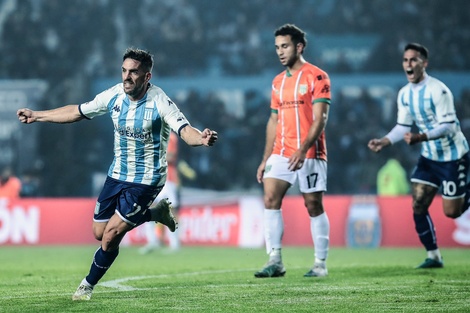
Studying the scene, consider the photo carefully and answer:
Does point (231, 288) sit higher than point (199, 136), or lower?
lower

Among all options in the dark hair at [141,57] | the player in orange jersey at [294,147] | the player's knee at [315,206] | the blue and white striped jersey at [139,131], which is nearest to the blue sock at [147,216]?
the blue and white striped jersey at [139,131]

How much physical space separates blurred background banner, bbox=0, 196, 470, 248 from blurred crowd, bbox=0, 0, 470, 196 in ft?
11.2

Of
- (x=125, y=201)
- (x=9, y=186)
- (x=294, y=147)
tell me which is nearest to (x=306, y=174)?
(x=294, y=147)

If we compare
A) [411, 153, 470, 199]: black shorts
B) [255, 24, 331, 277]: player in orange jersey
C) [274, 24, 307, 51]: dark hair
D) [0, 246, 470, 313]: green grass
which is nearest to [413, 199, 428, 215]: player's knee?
[411, 153, 470, 199]: black shorts

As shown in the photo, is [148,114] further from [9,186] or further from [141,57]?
[9,186]

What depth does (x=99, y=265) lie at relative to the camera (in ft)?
23.1

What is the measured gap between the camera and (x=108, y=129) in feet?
80.4

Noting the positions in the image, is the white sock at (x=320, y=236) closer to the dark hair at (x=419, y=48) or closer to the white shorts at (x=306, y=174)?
the white shorts at (x=306, y=174)

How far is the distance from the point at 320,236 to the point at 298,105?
1.44m

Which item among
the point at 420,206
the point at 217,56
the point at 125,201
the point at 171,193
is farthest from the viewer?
the point at 217,56

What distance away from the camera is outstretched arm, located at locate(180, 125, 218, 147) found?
20.7 feet

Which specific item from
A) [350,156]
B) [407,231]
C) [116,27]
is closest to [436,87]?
[407,231]

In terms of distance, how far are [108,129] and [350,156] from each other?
6952 millimetres

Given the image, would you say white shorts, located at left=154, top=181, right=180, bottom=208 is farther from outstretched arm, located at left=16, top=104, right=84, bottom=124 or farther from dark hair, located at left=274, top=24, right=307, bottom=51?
outstretched arm, located at left=16, top=104, right=84, bottom=124
